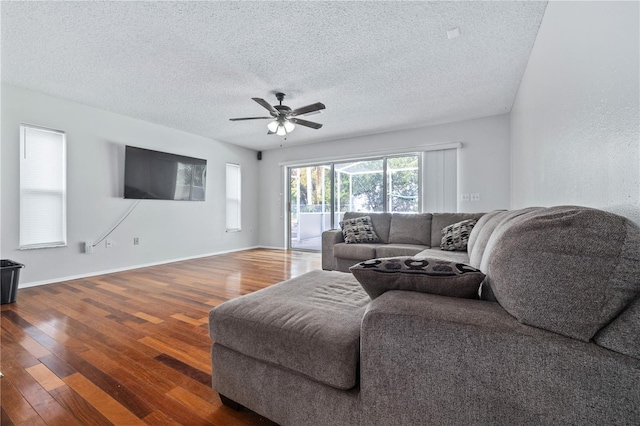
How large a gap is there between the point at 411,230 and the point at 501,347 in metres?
3.25

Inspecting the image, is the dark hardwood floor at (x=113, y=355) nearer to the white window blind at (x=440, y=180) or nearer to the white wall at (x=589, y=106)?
the white wall at (x=589, y=106)

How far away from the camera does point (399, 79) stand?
3148 millimetres

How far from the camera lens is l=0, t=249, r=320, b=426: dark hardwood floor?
1274mm

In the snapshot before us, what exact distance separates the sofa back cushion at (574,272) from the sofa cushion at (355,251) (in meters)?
2.80

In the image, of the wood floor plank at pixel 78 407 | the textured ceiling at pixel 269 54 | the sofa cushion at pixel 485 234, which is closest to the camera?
the wood floor plank at pixel 78 407

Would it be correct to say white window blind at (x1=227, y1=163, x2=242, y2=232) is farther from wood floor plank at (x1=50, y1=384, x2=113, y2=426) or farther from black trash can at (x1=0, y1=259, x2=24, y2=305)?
wood floor plank at (x1=50, y1=384, x2=113, y2=426)

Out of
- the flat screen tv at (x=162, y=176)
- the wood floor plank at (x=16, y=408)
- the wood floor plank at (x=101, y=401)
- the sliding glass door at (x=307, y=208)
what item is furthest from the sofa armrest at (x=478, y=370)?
the sliding glass door at (x=307, y=208)

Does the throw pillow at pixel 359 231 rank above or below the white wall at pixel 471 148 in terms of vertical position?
below

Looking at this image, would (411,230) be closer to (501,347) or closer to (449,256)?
(449,256)

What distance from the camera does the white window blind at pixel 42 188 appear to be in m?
3.35

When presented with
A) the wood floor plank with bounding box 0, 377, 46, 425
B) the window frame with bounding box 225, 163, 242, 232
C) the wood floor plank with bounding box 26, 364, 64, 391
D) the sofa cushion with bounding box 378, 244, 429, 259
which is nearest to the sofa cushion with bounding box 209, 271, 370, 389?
the wood floor plank with bounding box 0, 377, 46, 425

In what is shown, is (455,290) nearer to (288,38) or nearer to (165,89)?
(288,38)

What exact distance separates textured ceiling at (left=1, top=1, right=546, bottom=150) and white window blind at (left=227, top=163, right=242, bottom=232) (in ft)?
7.08

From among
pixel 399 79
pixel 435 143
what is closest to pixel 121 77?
pixel 399 79
